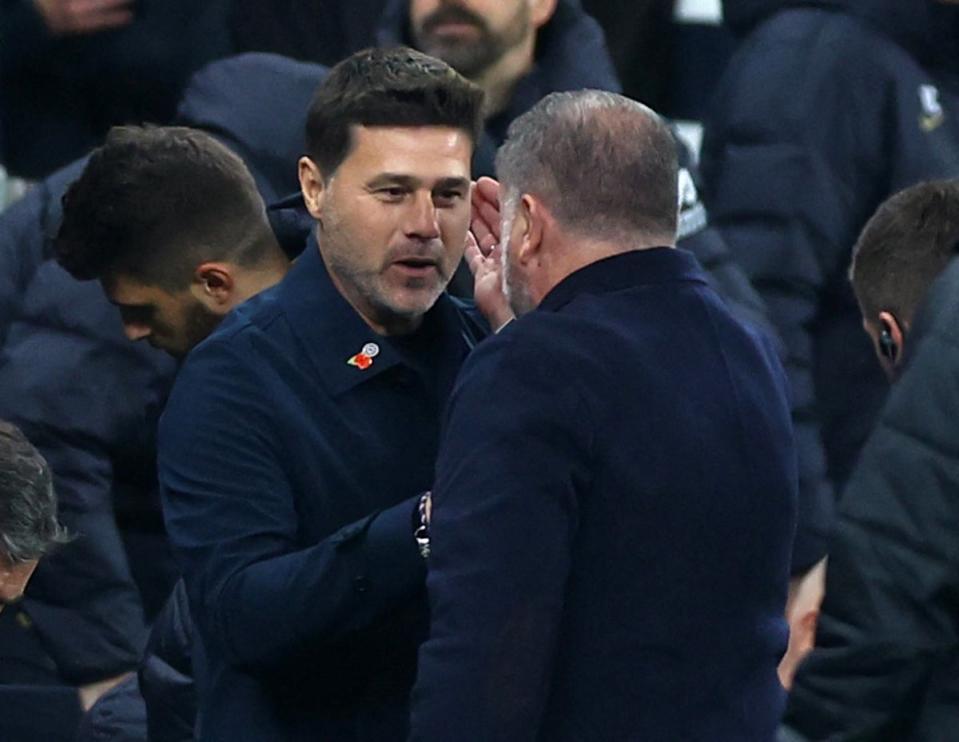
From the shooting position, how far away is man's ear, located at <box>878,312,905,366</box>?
375 centimetres

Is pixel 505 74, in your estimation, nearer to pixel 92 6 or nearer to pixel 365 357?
pixel 92 6

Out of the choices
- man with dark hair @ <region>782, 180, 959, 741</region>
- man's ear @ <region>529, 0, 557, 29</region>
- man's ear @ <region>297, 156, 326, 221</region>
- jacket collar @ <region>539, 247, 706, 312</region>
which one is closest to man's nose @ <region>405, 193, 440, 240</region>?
man's ear @ <region>297, 156, 326, 221</region>

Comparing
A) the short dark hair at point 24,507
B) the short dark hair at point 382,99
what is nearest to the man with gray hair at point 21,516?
the short dark hair at point 24,507

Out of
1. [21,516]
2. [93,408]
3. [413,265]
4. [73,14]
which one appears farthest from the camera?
A: [73,14]

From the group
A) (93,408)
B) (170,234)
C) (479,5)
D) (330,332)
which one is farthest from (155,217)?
(479,5)

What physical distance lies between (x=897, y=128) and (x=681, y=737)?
232cm

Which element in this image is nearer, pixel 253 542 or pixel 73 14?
pixel 253 542

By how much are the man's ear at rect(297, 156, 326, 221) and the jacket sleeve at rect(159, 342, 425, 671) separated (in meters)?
0.24

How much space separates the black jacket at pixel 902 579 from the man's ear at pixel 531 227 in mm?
474

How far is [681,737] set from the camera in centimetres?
305

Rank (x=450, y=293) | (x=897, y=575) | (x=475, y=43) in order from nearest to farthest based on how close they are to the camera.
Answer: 1. (x=897, y=575)
2. (x=450, y=293)
3. (x=475, y=43)

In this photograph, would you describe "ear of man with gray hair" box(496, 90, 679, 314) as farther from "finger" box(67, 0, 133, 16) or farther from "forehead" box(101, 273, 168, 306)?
"finger" box(67, 0, 133, 16)

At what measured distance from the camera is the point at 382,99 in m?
3.47

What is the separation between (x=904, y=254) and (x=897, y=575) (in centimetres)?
73
